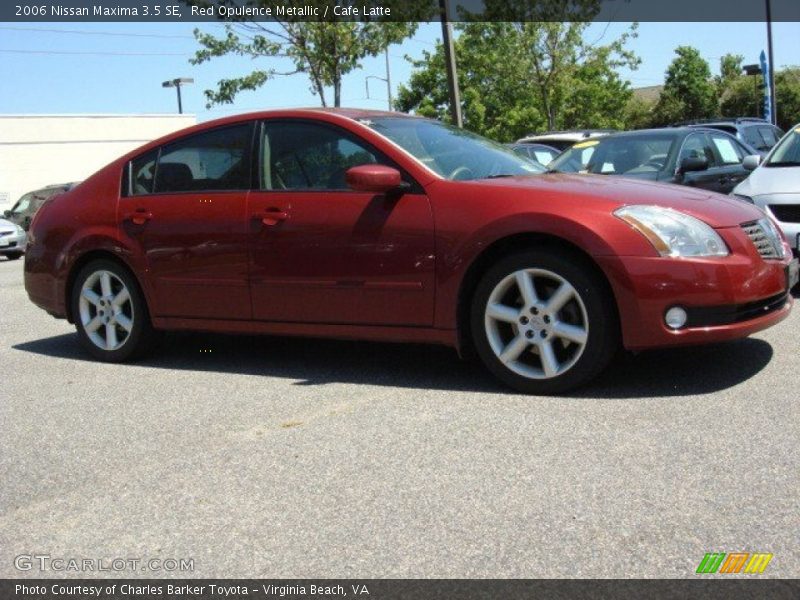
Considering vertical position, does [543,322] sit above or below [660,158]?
below

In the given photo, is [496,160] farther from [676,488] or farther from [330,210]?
[676,488]

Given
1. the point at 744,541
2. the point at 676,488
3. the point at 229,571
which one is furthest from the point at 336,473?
the point at 744,541

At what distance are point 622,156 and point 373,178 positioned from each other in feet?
16.4

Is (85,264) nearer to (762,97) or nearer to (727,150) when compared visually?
(727,150)

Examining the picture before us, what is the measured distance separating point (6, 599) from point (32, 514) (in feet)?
2.52

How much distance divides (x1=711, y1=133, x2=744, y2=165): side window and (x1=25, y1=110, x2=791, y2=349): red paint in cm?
547

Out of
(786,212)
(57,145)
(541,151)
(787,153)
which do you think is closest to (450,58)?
(541,151)

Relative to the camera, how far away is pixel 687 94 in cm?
6022

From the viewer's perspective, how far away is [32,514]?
367 cm

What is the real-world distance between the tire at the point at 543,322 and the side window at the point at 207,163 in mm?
1715

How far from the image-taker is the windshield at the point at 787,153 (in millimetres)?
8570

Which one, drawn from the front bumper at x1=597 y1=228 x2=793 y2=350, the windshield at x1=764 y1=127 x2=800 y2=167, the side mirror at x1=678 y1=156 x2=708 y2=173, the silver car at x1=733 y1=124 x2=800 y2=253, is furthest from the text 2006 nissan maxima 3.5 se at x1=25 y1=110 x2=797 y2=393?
the windshield at x1=764 y1=127 x2=800 y2=167

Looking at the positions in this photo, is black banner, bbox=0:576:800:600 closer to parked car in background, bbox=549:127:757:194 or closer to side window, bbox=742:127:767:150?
parked car in background, bbox=549:127:757:194

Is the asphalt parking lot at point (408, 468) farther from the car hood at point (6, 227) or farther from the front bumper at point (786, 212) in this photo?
the car hood at point (6, 227)
